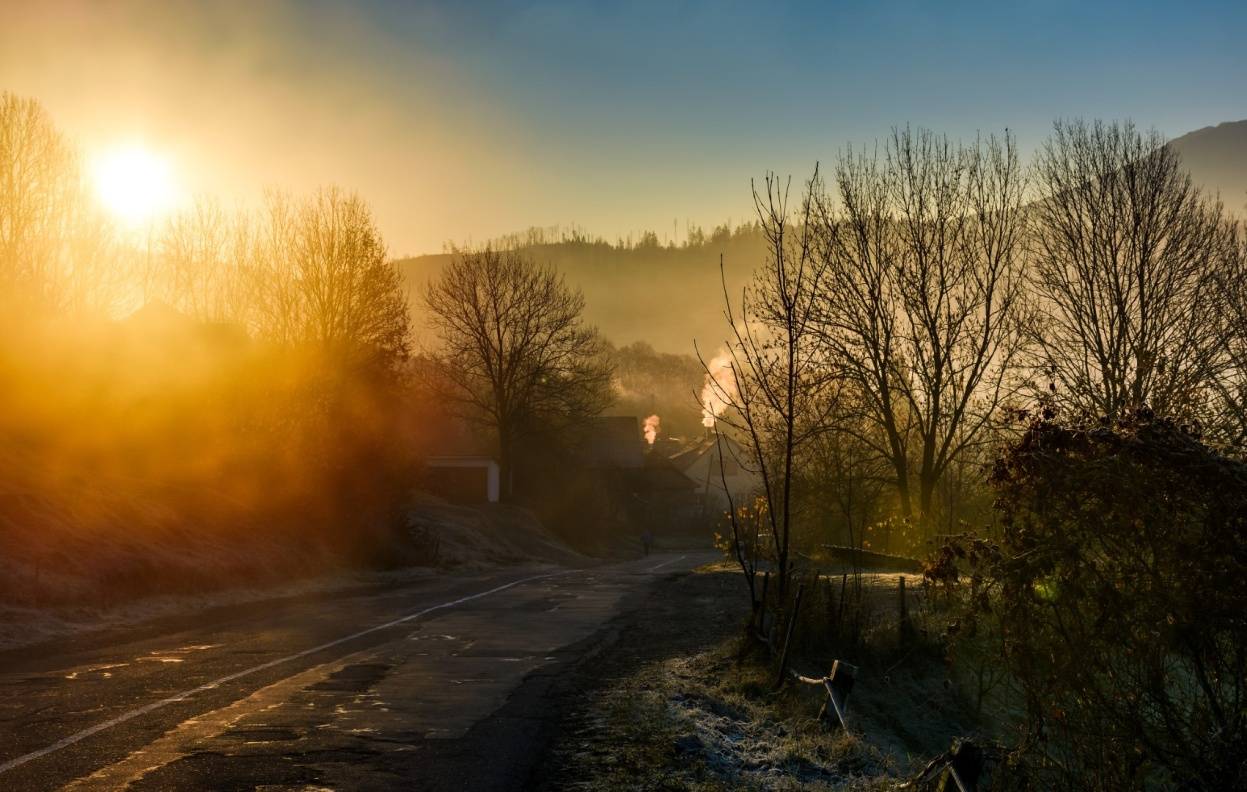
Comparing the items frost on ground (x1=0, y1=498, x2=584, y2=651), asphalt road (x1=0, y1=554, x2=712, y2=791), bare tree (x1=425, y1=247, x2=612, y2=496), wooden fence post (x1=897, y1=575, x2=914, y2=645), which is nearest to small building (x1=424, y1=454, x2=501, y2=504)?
bare tree (x1=425, y1=247, x2=612, y2=496)

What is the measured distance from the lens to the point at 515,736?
335 inches

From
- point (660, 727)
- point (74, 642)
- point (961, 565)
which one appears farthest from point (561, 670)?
point (74, 642)

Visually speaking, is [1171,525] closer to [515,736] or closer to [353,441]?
[515,736]

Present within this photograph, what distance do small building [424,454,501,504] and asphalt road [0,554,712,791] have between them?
4499cm

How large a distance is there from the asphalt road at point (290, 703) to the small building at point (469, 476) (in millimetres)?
44985

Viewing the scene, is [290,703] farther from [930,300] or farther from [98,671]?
[930,300]

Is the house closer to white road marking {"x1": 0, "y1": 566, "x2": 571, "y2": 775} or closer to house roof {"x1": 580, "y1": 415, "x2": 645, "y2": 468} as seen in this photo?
house roof {"x1": 580, "y1": 415, "x2": 645, "y2": 468}

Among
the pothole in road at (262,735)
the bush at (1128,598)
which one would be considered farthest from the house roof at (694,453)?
the bush at (1128,598)

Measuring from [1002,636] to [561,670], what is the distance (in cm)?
740

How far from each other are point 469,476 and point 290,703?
53766 mm

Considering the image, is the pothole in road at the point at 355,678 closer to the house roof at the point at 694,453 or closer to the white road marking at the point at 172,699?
the white road marking at the point at 172,699

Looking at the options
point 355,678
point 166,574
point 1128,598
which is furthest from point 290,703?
point 166,574

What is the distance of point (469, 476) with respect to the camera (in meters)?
62.8

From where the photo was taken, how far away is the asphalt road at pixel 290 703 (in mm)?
7082
